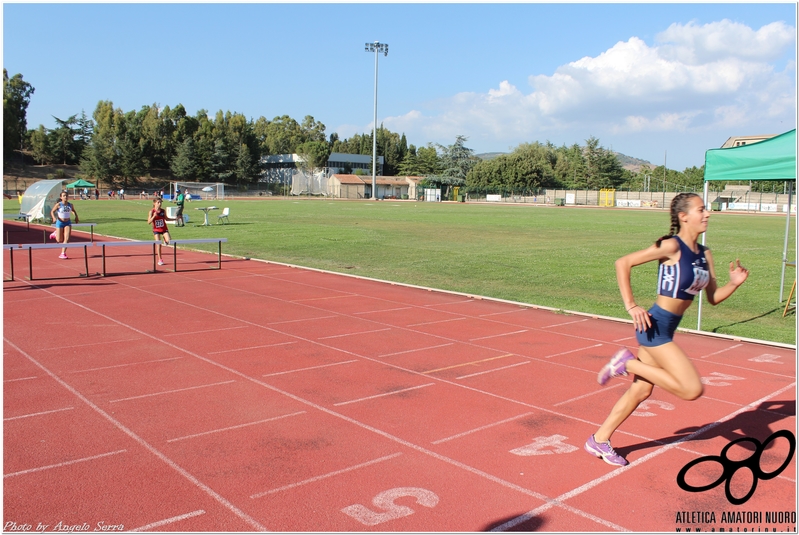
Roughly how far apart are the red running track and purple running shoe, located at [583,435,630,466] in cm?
6

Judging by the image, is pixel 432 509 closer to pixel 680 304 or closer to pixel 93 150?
pixel 680 304

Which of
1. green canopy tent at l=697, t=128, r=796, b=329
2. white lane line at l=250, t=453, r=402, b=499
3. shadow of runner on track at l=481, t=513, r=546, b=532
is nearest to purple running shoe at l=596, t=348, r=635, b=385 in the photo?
shadow of runner on track at l=481, t=513, r=546, b=532

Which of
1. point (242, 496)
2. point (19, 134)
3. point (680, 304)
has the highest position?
point (19, 134)

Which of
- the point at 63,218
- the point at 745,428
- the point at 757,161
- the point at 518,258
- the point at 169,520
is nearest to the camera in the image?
the point at 169,520

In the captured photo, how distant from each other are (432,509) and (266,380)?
326 centimetres

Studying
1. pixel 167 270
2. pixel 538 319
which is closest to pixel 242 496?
pixel 538 319

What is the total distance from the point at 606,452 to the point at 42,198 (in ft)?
113

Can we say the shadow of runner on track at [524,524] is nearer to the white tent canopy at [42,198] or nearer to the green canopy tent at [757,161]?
the green canopy tent at [757,161]

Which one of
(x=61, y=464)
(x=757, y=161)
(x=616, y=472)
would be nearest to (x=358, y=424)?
(x=616, y=472)

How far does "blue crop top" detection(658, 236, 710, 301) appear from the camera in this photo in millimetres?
4805

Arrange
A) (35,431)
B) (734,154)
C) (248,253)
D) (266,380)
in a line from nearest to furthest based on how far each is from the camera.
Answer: (35,431) < (266,380) < (734,154) < (248,253)

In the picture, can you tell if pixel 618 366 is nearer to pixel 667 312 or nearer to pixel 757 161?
pixel 667 312

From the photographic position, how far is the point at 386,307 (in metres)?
11.4

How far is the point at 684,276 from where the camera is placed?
4801mm
